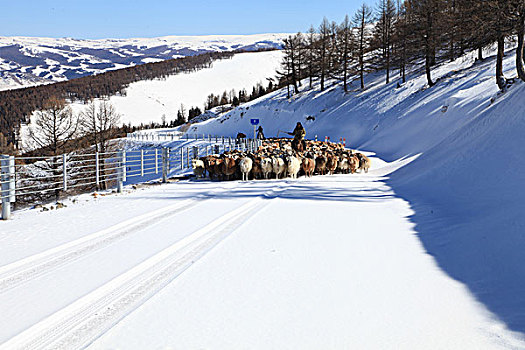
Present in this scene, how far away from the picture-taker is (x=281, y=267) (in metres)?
5.20

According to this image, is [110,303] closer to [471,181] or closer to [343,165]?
[471,181]

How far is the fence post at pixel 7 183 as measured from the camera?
332 inches

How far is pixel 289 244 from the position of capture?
6293 millimetres

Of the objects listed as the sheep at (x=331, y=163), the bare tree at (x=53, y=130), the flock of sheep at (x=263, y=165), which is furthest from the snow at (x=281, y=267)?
the bare tree at (x=53, y=130)

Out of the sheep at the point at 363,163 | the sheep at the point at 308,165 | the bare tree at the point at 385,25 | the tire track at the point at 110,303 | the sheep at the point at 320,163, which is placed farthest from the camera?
the bare tree at the point at 385,25

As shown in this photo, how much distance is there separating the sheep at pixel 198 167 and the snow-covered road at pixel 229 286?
8.76 m

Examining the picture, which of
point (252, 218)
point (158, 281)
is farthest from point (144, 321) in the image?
point (252, 218)

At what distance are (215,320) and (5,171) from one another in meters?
6.97

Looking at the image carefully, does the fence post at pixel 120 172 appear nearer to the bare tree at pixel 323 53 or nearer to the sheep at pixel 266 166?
the sheep at pixel 266 166

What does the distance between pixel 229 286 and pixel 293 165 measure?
12951 millimetres

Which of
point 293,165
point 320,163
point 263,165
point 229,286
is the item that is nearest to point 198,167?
point 263,165

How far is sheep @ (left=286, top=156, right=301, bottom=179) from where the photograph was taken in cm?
1720

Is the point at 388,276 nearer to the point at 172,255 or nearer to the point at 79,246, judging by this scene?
the point at 172,255

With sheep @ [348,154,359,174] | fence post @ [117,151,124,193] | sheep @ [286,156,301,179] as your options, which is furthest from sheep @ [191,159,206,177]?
sheep @ [348,154,359,174]
